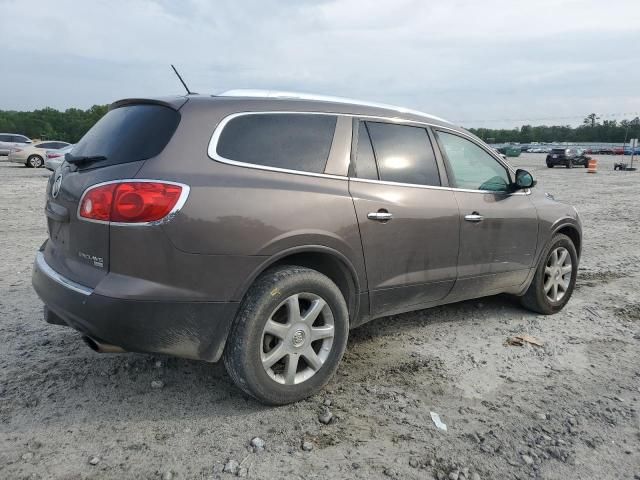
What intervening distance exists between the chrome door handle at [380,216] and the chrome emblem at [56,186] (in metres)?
1.89

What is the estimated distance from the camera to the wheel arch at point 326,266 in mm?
2918

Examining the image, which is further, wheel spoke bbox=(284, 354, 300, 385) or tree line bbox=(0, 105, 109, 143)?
tree line bbox=(0, 105, 109, 143)

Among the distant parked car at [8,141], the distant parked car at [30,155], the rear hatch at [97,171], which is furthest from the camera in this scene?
the distant parked car at [8,141]

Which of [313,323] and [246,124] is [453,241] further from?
[246,124]

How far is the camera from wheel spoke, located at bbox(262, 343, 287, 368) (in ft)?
9.79

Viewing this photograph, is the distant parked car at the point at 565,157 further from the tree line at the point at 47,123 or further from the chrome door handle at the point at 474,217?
the tree line at the point at 47,123

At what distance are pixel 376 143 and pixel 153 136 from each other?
150 centimetres

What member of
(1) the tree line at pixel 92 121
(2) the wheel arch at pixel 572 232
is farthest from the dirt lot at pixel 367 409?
(1) the tree line at pixel 92 121

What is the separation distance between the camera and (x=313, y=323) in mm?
3217

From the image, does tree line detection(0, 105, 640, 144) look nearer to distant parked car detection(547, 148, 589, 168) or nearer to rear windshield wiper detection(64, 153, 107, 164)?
distant parked car detection(547, 148, 589, 168)

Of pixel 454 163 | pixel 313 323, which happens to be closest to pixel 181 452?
pixel 313 323

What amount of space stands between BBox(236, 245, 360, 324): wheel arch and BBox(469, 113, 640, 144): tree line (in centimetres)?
12731

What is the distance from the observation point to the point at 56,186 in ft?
10.5

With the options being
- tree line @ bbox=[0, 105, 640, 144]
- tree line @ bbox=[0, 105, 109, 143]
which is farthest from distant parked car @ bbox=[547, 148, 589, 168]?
tree line @ bbox=[0, 105, 109, 143]
